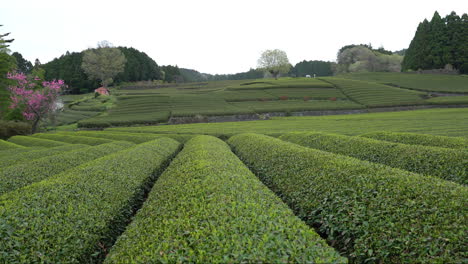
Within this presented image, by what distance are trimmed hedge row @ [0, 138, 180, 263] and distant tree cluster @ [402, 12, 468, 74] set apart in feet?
323

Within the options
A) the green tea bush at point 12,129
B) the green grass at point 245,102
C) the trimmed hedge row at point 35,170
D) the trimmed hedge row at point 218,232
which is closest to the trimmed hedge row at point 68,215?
the trimmed hedge row at point 218,232

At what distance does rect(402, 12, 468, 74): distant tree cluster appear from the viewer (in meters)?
75.7

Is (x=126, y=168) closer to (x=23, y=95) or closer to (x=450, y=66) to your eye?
(x=23, y=95)

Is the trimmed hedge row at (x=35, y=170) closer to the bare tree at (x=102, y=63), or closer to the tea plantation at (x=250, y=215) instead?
the tea plantation at (x=250, y=215)

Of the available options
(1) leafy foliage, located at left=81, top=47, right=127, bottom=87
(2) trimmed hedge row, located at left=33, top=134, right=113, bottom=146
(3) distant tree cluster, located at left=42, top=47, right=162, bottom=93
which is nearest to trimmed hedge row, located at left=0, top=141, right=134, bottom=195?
(2) trimmed hedge row, located at left=33, top=134, right=113, bottom=146

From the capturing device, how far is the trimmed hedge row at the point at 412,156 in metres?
8.77

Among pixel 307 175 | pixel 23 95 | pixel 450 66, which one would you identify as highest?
pixel 450 66

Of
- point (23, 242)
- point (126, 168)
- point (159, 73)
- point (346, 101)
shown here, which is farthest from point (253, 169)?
point (159, 73)

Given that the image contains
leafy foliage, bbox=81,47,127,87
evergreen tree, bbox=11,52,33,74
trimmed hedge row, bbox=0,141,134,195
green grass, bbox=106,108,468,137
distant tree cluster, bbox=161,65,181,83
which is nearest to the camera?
trimmed hedge row, bbox=0,141,134,195

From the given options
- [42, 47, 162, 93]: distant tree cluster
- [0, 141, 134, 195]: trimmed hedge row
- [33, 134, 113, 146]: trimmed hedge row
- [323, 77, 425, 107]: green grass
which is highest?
[42, 47, 162, 93]: distant tree cluster

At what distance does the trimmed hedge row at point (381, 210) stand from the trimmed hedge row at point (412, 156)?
2.52 metres

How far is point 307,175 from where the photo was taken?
9086 millimetres

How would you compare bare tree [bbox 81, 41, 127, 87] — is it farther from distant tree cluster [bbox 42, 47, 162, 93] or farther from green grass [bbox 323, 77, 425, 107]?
green grass [bbox 323, 77, 425, 107]

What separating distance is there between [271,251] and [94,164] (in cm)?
987
